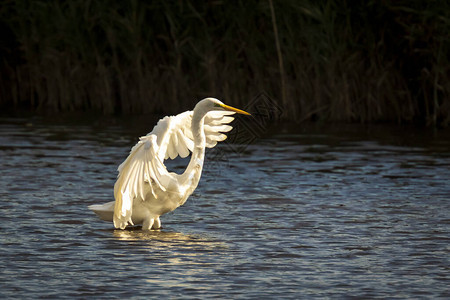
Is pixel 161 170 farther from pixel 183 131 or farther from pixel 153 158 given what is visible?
pixel 183 131

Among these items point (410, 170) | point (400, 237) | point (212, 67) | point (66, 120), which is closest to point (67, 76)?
point (66, 120)

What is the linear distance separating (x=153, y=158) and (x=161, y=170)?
31 centimetres

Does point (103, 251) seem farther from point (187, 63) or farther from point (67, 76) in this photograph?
point (67, 76)

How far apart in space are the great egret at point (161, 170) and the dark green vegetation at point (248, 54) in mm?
7746

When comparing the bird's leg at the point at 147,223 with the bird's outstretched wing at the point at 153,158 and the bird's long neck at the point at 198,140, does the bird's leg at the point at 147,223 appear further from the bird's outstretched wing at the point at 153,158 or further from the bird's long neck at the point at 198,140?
the bird's long neck at the point at 198,140

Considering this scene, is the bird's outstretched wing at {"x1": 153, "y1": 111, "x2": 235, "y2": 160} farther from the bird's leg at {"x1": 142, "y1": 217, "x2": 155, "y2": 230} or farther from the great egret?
the bird's leg at {"x1": 142, "y1": 217, "x2": 155, "y2": 230}

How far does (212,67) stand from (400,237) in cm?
1076

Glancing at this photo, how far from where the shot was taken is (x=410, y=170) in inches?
484

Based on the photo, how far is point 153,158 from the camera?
24.2 ft

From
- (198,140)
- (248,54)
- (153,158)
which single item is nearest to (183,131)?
(198,140)

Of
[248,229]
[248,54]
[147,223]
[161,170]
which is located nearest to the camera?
[161,170]

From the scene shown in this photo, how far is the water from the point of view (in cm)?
614

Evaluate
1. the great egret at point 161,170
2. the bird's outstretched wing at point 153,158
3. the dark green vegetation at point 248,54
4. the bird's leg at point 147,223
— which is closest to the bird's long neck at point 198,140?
the great egret at point 161,170

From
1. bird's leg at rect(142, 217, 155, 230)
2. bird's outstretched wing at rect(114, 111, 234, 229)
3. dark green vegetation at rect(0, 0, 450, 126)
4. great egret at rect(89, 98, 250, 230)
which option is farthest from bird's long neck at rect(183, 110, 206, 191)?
dark green vegetation at rect(0, 0, 450, 126)
